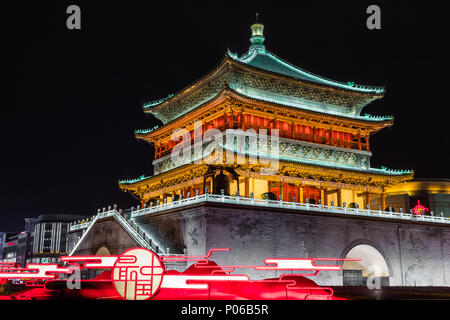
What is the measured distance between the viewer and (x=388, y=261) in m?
30.1

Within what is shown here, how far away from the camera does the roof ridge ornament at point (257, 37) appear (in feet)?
126

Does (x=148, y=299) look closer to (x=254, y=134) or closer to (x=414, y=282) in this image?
(x=254, y=134)

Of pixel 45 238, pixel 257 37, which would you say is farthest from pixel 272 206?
pixel 45 238

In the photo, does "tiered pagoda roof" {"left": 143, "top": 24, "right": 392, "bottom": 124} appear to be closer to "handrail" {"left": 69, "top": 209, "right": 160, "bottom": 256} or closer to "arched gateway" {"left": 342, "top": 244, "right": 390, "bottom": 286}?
"arched gateway" {"left": 342, "top": 244, "right": 390, "bottom": 286}

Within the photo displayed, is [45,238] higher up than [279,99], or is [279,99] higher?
[279,99]

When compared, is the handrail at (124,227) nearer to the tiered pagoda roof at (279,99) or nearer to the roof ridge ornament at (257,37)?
the tiered pagoda roof at (279,99)

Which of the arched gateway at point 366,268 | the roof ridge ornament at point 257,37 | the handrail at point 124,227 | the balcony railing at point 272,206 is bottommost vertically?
the arched gateway at point 366,268

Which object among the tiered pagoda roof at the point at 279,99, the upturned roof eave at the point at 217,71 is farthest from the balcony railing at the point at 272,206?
the upturned roof eave at the point at 217,71

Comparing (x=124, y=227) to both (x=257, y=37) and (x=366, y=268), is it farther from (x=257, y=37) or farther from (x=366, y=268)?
(x=257, y=37)

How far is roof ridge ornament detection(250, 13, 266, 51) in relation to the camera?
3838 centimetres

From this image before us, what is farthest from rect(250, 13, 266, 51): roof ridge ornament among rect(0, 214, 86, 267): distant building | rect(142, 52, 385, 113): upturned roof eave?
rect(0, 214, 86, 267): distant building

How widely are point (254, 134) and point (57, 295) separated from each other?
20.5 metres

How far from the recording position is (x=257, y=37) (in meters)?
39.1

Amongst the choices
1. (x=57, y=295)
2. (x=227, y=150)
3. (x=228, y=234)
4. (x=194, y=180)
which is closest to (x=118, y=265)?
(x=57, y=295)
